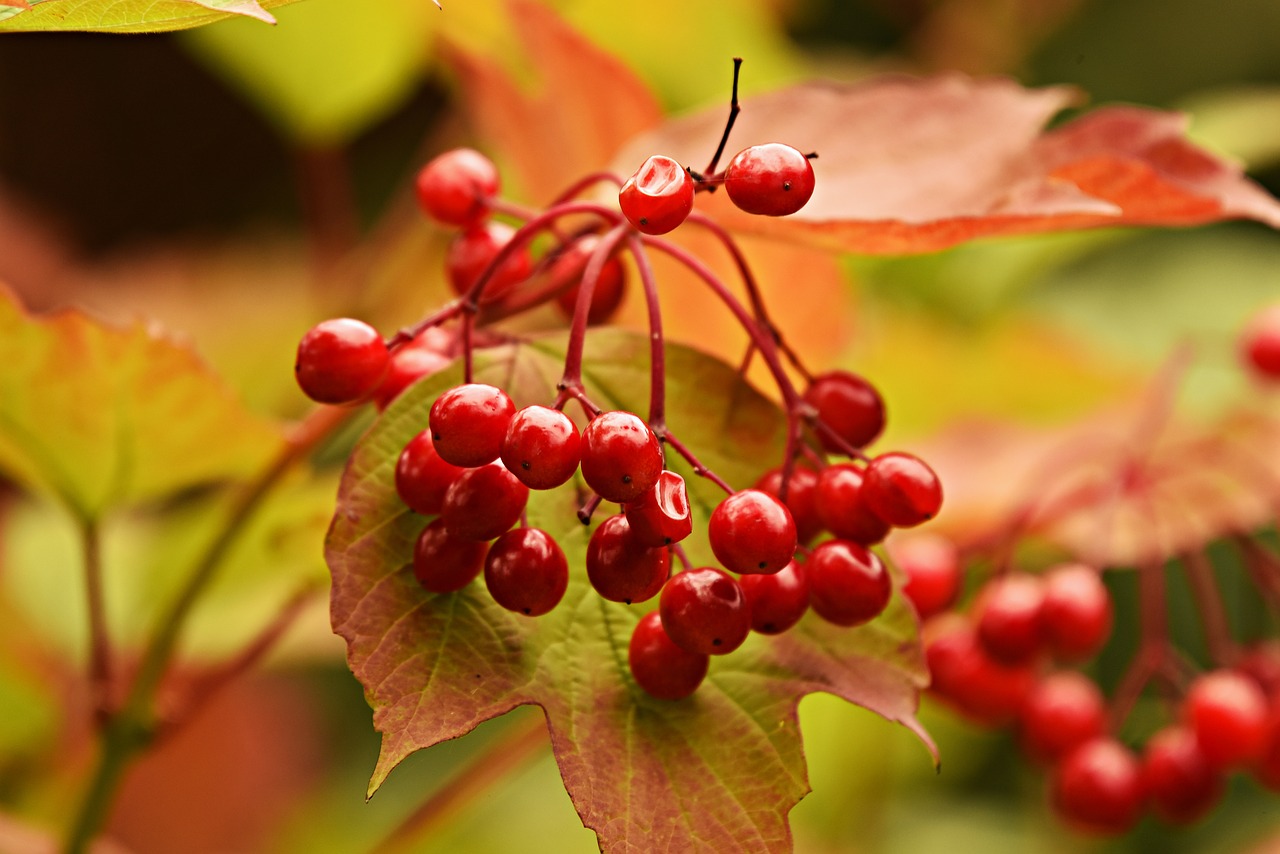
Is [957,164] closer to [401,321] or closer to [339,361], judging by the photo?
[339,361]

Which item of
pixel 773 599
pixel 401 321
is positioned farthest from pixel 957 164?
pixel 401 321

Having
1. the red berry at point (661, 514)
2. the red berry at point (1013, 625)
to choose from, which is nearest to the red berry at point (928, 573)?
the red berry at point (1013, 625)

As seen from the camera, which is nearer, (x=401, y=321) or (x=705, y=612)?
(x=705, y=612)

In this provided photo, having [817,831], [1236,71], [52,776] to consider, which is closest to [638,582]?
[52,776]

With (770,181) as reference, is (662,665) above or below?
below

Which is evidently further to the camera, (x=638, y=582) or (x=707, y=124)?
(x=707, y=124)

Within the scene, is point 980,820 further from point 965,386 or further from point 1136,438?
point 1136,438

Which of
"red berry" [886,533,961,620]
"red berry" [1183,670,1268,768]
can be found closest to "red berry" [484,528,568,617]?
"red berry" [886,533,961,620]

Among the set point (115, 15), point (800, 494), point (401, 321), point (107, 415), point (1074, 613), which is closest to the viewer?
point (115, 15)
